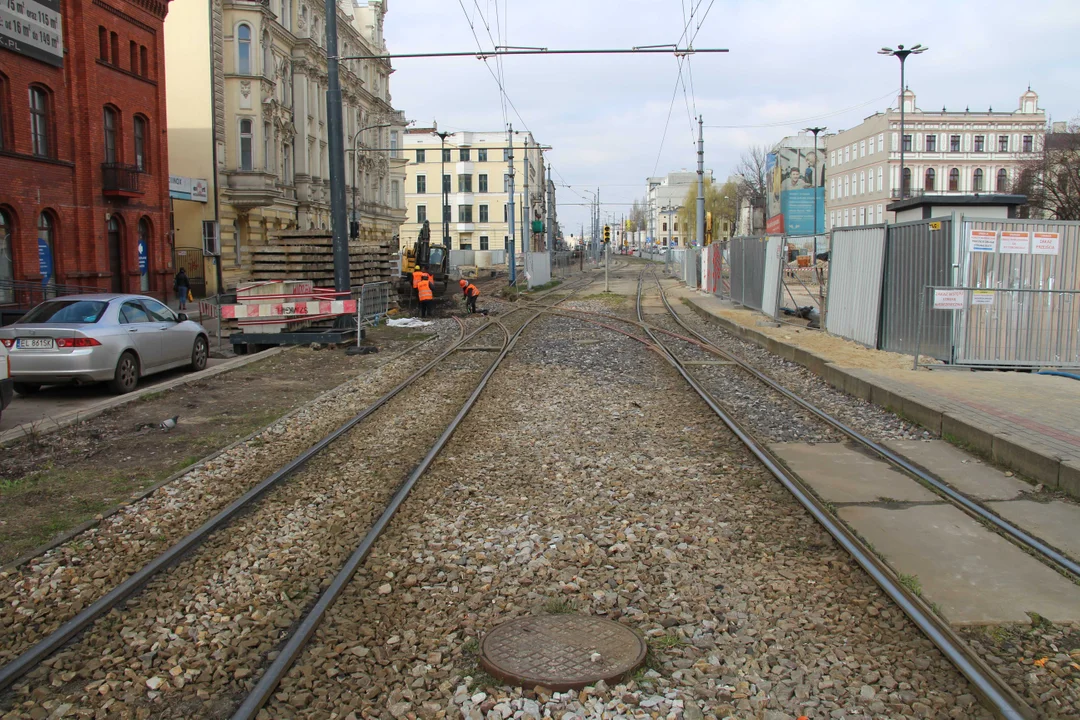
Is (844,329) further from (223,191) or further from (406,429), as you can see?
(223,191)

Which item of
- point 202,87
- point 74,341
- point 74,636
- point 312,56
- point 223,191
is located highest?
point 312,56

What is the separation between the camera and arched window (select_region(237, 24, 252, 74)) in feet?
128

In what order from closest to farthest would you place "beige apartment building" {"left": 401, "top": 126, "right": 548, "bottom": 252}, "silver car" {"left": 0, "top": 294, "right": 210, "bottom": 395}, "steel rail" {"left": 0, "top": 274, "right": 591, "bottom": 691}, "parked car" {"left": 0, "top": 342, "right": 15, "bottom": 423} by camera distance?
"steel rail" {"left": 0, "top": 274, "right": 591, "bottom": 691} → "parked car" {"left": 0, "top": 342, "right": 15, "bottom": 423} → "silver car" {"left": 0, "top": 294, "right": 210, "bottom": 395} → "beige apartment building" {"left": 401, "top": 126, "right": 548, "bottom": 252}

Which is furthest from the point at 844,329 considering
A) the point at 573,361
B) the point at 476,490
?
the point at 476,490

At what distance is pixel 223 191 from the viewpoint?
125ft

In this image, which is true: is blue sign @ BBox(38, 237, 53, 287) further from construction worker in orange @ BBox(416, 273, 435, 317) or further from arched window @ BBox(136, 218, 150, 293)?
construction worker in orange @ BBox(416, 273, 435, 317)

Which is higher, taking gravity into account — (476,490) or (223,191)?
(223,191)

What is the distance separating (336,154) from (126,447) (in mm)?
10642

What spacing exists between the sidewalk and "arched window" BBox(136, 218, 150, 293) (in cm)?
2231

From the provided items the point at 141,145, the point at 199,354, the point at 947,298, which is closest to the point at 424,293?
the point at 141,145

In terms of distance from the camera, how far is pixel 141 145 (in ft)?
97.2

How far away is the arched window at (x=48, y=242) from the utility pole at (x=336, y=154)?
10.1 m

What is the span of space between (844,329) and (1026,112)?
74.1m

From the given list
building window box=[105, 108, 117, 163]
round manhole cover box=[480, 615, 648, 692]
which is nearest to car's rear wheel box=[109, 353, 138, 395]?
round manhole cover box=[480, 615, 648, 692]
